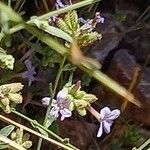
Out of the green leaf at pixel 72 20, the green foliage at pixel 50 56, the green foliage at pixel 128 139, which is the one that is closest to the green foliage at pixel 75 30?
the green leaf at pixel 72 20

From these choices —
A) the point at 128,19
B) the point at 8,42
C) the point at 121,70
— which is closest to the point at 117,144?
the point at 121,70

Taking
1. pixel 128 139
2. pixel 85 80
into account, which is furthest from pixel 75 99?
pixel 128 139

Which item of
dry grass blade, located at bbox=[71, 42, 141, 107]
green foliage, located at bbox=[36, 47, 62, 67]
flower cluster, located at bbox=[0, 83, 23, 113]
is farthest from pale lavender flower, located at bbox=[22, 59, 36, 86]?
dry grass blade, located at bbox=[71, 42, 141, 107]

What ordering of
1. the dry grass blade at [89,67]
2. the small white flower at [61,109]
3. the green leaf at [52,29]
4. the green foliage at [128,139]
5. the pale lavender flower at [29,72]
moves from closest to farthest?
the dry grass blade at [89,67]
the green leaf at [52,29]
the small white flower at [61,109]
the pale lavender flower at [29,72]
the green foliage at [128,139]

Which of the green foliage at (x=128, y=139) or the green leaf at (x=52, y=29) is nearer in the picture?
the green leaf at (x=52, y=29)

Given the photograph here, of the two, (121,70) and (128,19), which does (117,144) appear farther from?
(128,19)

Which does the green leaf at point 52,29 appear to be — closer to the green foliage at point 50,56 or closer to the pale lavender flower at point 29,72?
the green foliage at point 50,56

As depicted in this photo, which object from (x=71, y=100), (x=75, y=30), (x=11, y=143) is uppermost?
(x=75, y=30)

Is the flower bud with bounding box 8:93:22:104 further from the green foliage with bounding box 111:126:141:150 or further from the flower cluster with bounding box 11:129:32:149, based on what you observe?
the green foliage with bounding box 111:126:141:150

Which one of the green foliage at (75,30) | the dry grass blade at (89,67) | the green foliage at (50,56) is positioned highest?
the green foliage at (75,30)

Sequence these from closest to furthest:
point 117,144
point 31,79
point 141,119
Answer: point 31,79 < point 117,144 < point 141,119

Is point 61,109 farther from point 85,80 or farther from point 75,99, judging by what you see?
point 85,80
